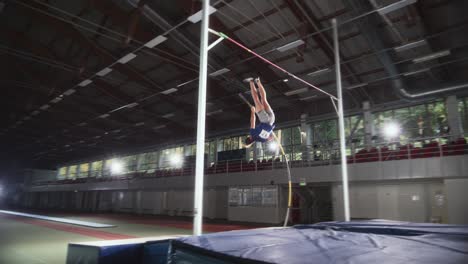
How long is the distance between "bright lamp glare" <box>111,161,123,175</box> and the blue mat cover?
1090 inches

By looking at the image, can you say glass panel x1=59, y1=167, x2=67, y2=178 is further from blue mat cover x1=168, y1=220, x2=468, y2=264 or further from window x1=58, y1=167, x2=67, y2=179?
blue mat cover x1=168, y1=220, x2=468, y2=264

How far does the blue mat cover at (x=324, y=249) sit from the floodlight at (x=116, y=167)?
27673 mm

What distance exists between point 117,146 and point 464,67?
2636cm

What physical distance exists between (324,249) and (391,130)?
1243 centimetres

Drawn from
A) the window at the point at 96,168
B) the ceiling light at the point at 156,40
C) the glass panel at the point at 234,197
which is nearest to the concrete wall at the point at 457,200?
the glass panel at the point at 234,197

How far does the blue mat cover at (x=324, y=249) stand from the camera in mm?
2146

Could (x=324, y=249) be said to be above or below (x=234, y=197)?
above

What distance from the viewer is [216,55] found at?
1230cm

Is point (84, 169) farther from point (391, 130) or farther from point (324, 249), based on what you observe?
point (324, 249)

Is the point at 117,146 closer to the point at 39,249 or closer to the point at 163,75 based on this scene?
the point at 163,75

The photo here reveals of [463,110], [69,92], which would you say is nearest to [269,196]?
[463,110]

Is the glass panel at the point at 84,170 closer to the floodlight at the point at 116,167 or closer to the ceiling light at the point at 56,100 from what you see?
the floodlight at the point at 116,167

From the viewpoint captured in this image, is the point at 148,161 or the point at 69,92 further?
the point at 148,161

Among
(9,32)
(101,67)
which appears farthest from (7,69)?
(101,67)
